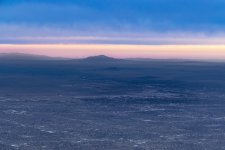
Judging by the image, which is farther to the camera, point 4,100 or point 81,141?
point 4,100

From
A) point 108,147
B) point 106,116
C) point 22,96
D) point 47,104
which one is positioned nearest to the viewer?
point 108,147

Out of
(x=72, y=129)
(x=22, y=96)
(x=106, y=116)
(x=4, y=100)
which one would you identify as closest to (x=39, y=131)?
(x=72, y=129)

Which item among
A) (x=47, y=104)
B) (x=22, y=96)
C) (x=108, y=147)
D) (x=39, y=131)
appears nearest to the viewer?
(x=108, y=147)

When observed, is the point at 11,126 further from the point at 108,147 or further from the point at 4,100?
the point at 4,100

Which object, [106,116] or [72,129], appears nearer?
[72,129]

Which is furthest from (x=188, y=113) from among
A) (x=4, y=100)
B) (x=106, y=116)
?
(x=4, y=100)

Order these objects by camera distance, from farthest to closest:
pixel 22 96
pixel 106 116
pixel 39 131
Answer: pixel 22 96 → pixel 106 116 → pixel 39 131

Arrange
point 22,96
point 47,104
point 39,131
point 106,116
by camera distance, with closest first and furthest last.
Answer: point 39,131 < point 106,116 < point 47,104 < point 22,96

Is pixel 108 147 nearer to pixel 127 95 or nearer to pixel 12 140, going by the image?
pixel 12 140
